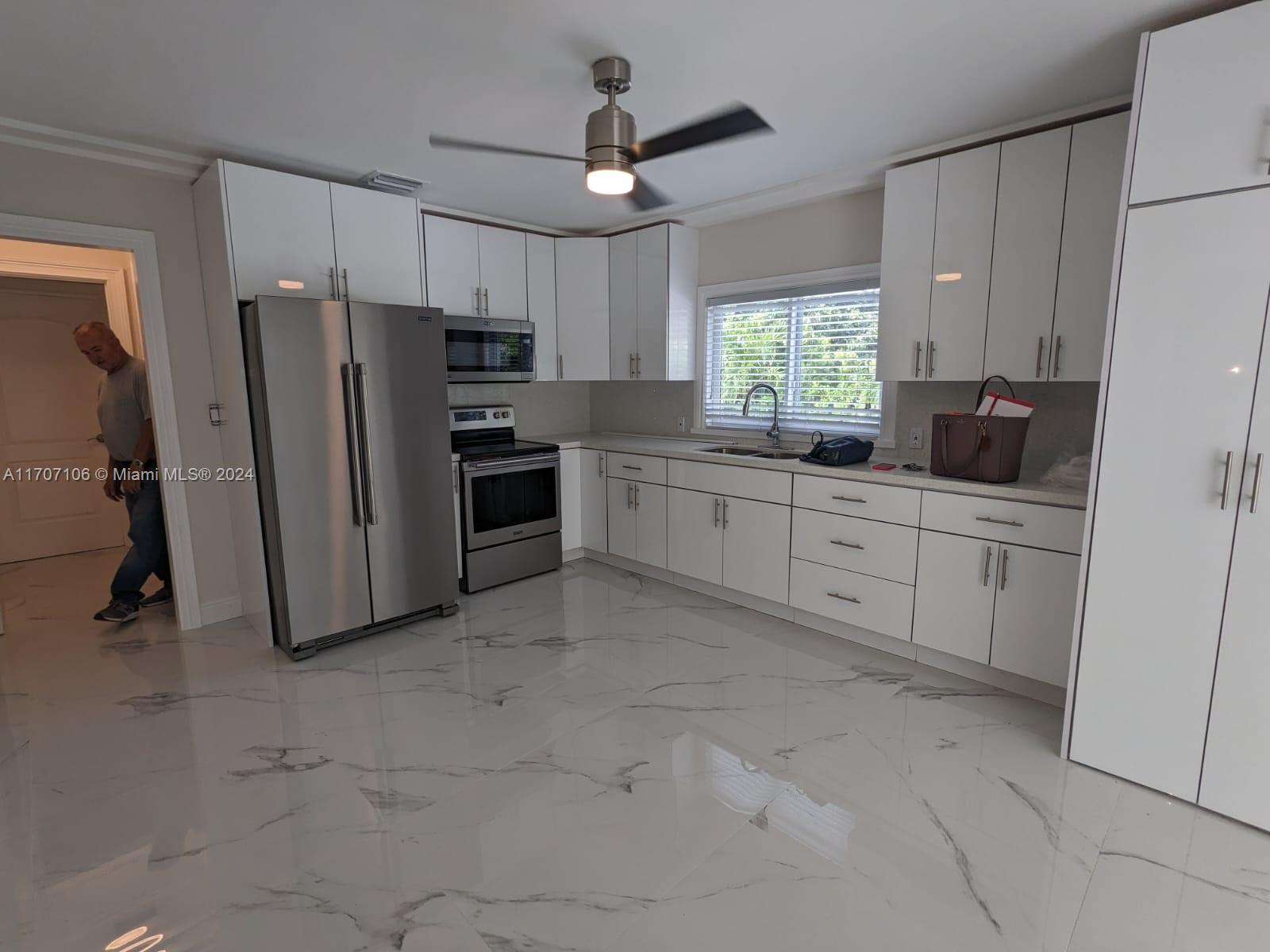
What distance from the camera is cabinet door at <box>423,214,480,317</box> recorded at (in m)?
3.86

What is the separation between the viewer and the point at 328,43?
204 cm

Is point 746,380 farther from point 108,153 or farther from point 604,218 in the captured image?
point 108,153

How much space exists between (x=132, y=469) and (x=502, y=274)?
97.4 inches

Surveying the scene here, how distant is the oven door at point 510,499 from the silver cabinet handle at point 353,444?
76 centimetres

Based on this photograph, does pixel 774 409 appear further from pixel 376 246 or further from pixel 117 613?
pixel 117 613

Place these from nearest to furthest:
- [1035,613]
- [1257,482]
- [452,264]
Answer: [1257,482] → [1035,613] → [452,264]

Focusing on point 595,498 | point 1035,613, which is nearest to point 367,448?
point 595,498

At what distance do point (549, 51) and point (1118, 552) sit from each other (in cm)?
252

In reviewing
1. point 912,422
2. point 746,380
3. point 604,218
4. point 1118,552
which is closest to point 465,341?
point 604,218

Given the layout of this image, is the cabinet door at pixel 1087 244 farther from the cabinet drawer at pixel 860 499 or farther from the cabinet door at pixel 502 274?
the cabinet door at pixel 502 274

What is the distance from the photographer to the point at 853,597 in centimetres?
313

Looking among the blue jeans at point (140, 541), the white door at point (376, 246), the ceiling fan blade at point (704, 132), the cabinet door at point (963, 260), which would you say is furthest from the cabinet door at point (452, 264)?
the cabinet door at point (963, 260)

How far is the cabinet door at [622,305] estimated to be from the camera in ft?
14.4

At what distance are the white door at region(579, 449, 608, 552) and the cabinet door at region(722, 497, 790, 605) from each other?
1050mm
